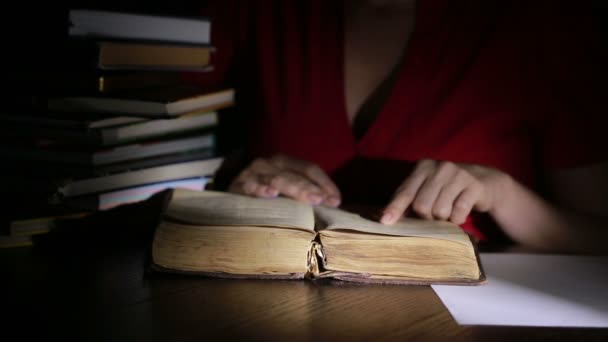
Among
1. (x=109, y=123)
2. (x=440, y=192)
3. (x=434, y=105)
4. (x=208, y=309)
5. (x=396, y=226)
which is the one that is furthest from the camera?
(x=434, y=105)

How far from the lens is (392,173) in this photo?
Answer: 4.41 feet

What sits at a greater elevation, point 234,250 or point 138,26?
point 138,26

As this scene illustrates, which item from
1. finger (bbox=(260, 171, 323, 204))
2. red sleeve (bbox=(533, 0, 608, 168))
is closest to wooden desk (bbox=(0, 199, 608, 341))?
finger (bbox=(260, 171, 323, 204))

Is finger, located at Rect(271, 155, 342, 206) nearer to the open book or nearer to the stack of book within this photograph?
the stack of book

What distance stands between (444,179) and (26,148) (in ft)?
2.34

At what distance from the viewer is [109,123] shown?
105 cm

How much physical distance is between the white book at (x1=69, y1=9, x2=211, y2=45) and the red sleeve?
71cm

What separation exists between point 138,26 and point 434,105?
25.0 inches

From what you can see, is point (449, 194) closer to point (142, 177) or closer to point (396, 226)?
point (396, 226)

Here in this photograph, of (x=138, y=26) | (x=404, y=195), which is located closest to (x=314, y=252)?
(x=404, y=195)

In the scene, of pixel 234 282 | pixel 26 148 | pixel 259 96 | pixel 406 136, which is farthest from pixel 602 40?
pixel 26 148

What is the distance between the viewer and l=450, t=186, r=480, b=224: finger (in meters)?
0.94

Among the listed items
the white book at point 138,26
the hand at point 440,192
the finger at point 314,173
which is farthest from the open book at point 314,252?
the white book at point 138,26

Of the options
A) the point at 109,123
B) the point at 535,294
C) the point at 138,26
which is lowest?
the point at 535,294
